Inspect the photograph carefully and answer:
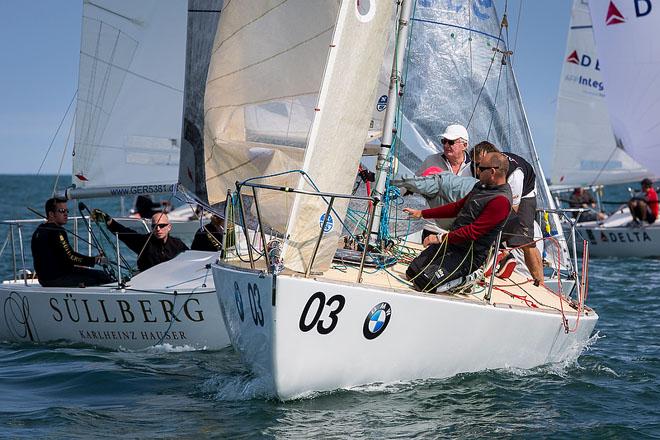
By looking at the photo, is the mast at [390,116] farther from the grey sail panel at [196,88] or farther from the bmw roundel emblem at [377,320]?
the grey sail panel at [196,88]

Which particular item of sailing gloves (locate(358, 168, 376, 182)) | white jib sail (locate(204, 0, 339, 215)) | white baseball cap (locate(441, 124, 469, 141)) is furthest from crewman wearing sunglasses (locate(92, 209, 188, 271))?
white baseball cap (locate(441, 124, 469, 141))

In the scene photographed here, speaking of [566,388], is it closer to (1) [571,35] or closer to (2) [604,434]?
(2) [604,434]

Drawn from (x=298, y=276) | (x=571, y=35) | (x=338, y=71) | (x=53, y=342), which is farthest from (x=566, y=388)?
(x=571, y=35)

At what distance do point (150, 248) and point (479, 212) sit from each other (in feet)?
13.9

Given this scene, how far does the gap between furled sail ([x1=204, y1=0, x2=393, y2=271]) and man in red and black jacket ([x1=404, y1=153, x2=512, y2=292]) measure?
71 cm

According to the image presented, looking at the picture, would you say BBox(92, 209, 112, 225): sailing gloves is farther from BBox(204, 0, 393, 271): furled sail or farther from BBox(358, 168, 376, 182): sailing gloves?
BBox(358, 168, 376, 182): sailing gloves

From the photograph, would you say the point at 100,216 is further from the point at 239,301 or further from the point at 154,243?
the point at 239,301

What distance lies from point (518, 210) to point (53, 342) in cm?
474

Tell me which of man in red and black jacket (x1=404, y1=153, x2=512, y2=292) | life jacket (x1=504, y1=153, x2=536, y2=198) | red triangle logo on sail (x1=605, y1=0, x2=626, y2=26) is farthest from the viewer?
red triangle logo on sail (x1=605, y1=0, x2=626, y2=26)

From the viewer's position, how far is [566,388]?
7625 millimetres

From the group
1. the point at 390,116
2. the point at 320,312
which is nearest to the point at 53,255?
the point at 390,116

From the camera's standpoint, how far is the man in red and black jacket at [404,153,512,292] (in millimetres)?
7137

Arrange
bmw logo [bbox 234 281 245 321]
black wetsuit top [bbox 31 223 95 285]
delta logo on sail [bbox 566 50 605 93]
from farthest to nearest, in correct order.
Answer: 1. delta logo on sail [bbox 566 50 605 93]
2. black wetsuit top [bbox 31 223 95 285]
3. bmw logo [bbox 234 281 245 321]

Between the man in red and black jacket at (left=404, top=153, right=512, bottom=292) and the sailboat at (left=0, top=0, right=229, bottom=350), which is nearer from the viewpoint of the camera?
the man in red and black jacket at (left=404, top=153, right=512, bottom=292)
